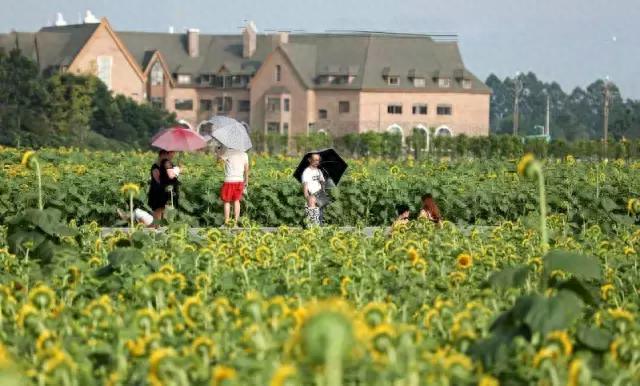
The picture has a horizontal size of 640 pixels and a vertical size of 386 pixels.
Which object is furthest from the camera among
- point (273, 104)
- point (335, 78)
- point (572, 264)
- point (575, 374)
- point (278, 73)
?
point (273, 104)

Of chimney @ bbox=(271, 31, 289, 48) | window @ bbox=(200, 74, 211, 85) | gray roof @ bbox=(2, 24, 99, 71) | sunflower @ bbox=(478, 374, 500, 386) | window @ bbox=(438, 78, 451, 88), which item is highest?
chimney @ bbox=(271, 31, 289, 48)

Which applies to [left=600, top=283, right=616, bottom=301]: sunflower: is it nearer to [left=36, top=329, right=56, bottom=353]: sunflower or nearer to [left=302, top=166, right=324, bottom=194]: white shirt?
[left=36, top=329, right=56, bottom=353]: sunflower

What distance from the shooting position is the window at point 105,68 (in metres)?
102

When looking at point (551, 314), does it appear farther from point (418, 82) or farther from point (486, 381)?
point (418, 82)

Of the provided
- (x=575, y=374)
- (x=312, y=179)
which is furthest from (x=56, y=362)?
(x=312, y=179)

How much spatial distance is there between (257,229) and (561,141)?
53888 millimetres

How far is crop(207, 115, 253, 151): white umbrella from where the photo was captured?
60.5 feet

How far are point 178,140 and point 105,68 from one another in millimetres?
83932

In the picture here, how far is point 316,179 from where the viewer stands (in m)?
18.3

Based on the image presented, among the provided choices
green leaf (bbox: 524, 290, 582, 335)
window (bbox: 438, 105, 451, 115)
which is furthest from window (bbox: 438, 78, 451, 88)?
green leaf (bbox: 524, 290, 582, 335)

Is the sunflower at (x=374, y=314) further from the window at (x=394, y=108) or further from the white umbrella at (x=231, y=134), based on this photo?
the window at (x=394, y=108)

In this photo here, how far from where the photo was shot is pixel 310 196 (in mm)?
18234

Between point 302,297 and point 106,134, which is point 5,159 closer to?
point 302,297

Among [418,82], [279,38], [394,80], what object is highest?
[279,38]
